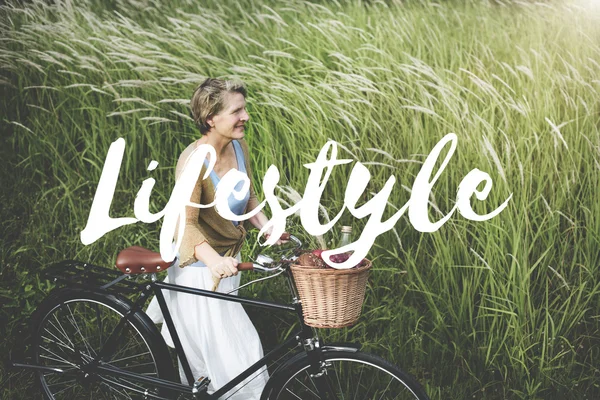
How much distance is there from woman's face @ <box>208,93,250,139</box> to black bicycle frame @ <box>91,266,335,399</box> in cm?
62

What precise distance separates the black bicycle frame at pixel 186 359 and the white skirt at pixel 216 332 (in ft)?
0.29

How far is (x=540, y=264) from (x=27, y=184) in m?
3.13

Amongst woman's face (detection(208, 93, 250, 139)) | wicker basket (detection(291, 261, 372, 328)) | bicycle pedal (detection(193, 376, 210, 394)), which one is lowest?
bicycle pedal (detection(193, 376, 210, 394))

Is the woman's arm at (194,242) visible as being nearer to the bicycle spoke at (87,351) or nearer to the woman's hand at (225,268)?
the woman's hand at (225,268)

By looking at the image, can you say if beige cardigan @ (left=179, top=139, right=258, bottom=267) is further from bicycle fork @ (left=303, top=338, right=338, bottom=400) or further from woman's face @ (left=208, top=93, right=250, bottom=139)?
bicycle fork @ (left=303, top=338, right=338, bottom=400)

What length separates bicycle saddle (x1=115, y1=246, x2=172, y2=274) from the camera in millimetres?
2916

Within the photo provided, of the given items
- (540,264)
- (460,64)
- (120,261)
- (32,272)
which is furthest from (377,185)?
(32,272)

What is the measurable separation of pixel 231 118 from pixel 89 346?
1.25 metres

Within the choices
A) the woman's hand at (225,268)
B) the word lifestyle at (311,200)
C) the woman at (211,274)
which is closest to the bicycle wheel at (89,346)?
the woman at (211,274)

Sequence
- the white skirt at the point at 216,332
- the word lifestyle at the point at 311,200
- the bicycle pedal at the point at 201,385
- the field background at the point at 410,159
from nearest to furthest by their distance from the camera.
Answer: the word lifestyle at the point at 311,200
the bicycle pedal at the point at 201,385
the white skirt at the point at 216,332
the field background at the point at 410,159

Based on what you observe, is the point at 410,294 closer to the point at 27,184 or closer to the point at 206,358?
the point at 206,358

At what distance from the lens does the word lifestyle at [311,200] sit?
9.41 feet

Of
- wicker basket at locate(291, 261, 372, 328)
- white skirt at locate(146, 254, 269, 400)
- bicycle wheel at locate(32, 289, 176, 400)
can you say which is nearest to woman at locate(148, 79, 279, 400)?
white skirt at locate(146, 254, 269, 400)

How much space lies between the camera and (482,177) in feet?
12.0
